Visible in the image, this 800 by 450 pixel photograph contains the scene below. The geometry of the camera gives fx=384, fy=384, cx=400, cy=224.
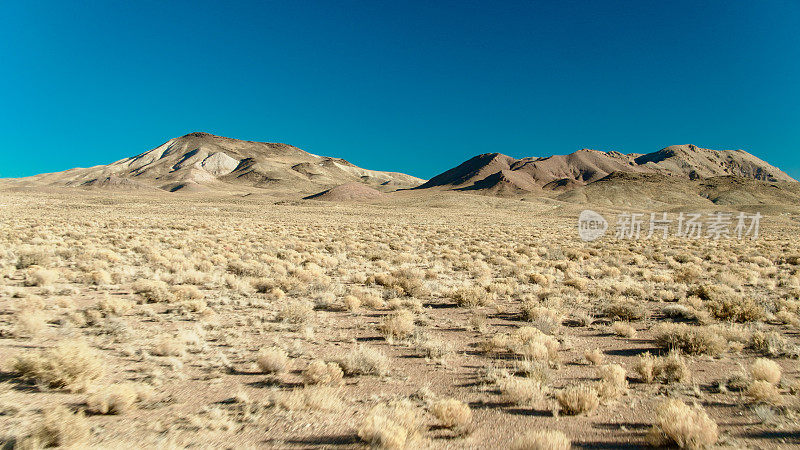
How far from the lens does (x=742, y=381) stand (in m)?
5.20

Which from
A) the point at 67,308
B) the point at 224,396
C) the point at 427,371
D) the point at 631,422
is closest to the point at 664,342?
the point at 631,422

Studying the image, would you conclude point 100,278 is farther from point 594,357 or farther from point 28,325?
point 594,357

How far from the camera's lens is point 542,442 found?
3.62 meters

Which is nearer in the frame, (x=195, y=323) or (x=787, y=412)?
(x=787, y=412)

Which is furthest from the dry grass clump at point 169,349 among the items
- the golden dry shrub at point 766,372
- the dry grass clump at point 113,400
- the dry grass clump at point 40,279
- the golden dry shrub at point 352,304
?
the golden dry shrub at point 766,372

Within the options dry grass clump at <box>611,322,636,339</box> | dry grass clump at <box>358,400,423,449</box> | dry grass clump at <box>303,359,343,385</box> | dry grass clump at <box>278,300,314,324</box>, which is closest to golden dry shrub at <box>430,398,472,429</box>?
dry grass clump at <box>358,400,423,449</box>

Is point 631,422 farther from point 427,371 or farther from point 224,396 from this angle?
point 224,396

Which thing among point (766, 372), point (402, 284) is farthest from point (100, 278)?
point (766, 372)

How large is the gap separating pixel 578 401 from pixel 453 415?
1.53 metres

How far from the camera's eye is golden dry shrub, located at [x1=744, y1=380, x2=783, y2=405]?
15.6ft

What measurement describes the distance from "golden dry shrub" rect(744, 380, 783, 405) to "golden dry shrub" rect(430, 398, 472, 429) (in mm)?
3690

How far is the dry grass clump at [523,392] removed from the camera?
4797 millimetres

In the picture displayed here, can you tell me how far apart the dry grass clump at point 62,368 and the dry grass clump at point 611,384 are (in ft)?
21.4

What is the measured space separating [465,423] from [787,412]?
3.81m
